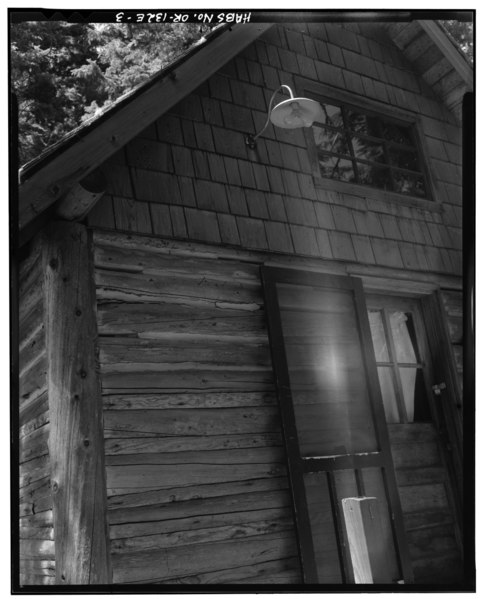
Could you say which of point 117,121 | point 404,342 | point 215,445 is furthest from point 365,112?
point 215,445

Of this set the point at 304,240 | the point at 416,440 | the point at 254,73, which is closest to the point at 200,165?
the point at 304,240

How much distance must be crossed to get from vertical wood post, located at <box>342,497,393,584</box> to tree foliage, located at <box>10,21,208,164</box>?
23.3 feet

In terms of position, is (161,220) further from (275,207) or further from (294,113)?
(294,113)

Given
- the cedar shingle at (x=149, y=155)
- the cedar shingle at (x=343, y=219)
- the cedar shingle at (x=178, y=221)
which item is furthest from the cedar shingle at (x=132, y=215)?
the cedar shingle at (x=343, y=219)

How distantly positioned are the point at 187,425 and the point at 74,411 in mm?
770

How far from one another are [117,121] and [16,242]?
0.97m

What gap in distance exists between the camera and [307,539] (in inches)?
174

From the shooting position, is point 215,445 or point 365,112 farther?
point 365,112

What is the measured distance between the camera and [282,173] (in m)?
5.45

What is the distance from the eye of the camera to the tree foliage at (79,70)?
940 cm

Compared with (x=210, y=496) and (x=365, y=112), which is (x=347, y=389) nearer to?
(x=210, y=496)

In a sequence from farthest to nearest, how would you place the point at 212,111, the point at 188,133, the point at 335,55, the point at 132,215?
1. the point at 335,55
2. the point at 212,111
3. the point at 188,133
4. the point at 132,215

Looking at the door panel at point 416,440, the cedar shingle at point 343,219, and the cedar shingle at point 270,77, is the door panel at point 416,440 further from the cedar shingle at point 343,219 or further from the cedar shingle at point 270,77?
the cedar shingle at point 270,77

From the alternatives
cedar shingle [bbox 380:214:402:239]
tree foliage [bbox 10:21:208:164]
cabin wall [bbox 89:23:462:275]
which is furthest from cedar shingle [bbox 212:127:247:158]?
tree foliage [bbox 10:21:208:164]
